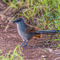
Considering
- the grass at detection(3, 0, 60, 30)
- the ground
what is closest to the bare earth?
the ground

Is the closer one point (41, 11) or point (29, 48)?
point (29, 48)

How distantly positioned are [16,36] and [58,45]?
4.51 ft

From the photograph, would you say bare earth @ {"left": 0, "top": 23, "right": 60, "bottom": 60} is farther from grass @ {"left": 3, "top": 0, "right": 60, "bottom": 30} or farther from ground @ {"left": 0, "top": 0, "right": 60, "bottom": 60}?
grass @ {"left": 3, "top": 0, "right": 60, "bottom": 30}

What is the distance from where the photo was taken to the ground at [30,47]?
11.8ft

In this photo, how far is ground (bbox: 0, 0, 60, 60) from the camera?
359 cm

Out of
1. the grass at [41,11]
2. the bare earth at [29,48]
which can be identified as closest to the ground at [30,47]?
the bare earth at [29,48]

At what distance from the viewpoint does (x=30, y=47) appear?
4.21 m

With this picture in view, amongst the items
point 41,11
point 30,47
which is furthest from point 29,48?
point 41,11

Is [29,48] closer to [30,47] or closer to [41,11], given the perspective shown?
[30,47]

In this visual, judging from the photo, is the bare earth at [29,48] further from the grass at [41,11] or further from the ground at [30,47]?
the grass at [41,11]

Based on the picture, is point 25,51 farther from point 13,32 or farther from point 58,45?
point 13,32

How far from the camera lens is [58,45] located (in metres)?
4.23

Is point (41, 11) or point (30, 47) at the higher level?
point (41, 11)

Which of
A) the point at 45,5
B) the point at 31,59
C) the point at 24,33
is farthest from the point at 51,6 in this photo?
the point at 31,59
